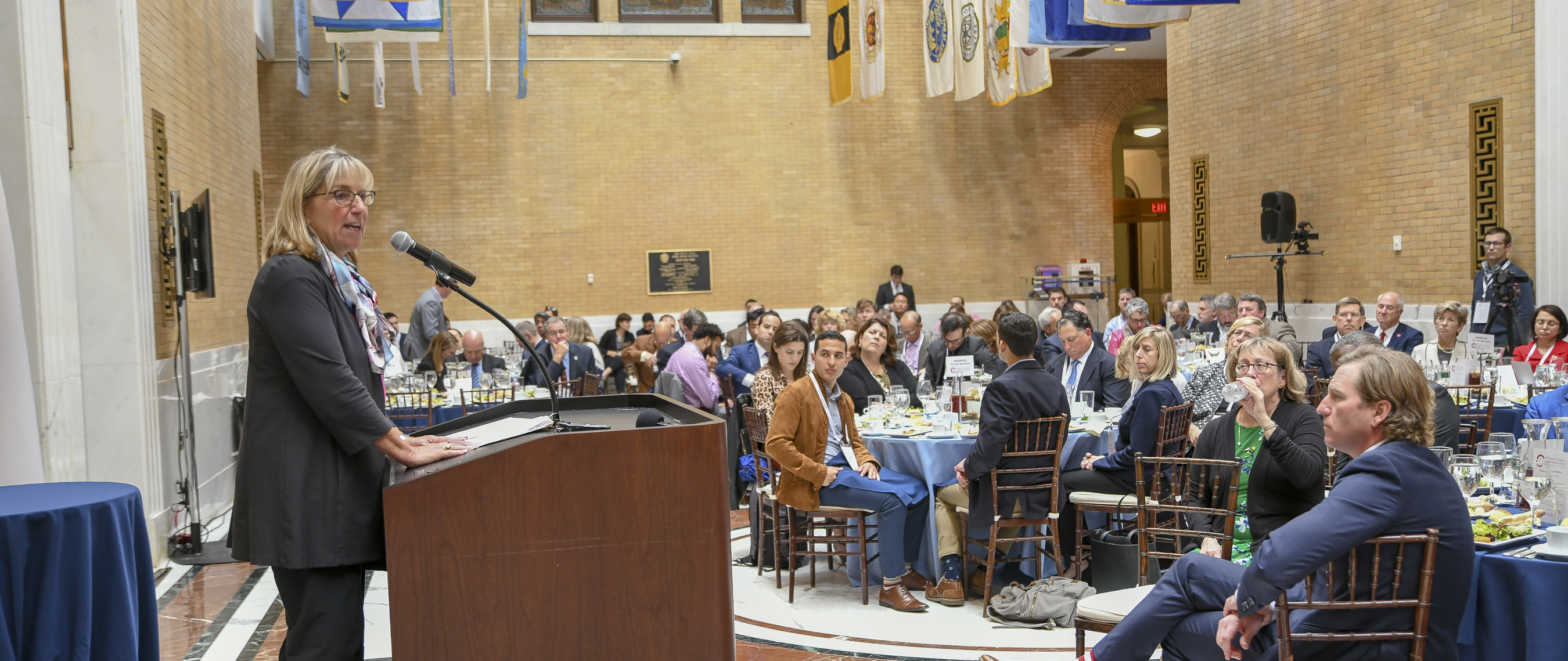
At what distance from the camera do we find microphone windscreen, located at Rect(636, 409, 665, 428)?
8.09ft

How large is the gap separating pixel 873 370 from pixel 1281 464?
391 cm

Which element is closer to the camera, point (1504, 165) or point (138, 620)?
point (138, 620)

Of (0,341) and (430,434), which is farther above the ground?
(0,341)

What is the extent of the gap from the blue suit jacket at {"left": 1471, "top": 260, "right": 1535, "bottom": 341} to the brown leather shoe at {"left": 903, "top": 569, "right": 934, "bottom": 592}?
626 centimetres

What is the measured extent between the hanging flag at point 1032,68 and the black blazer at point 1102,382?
18.5 ft

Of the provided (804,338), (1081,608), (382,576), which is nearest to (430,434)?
(1081,608)

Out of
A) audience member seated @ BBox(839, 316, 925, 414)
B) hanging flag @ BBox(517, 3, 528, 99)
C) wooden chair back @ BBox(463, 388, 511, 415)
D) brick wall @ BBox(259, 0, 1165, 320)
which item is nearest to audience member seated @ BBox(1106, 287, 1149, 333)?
audience member seated @ BBox(839, 316, 925, 414)

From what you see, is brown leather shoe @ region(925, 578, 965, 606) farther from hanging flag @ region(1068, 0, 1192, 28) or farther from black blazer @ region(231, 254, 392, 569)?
hanging flag @ region(1068, 0, 1192, 28)

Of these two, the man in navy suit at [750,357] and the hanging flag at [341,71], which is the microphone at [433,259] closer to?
the man in navy suit at [750,357]

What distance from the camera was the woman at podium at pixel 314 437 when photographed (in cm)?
232

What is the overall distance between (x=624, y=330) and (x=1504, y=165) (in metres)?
9.19

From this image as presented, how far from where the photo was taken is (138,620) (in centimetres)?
276

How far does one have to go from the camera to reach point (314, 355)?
2311 mm

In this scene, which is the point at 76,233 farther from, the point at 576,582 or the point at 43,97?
the point at 576,582
